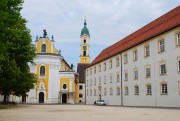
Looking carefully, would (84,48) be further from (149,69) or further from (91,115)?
(91,115)

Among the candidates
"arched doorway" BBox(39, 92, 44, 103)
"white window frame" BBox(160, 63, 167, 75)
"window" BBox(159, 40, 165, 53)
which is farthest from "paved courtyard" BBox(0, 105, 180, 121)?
"arched doorway" BBox(39, 92, 44, 103)

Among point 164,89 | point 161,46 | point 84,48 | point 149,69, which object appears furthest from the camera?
point 84,48

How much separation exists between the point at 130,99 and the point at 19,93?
17.1 metres

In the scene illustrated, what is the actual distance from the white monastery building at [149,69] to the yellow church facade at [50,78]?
19.5 metres

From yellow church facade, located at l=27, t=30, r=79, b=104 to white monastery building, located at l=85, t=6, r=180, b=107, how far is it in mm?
19454

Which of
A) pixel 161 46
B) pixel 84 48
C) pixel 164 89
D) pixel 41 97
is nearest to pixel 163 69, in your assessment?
pixel 164 89

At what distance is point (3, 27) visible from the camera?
1669 cm

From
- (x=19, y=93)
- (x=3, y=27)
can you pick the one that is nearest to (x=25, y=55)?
(x=19, y=93)

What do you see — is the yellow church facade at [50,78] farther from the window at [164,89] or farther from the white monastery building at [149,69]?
the window at [164,89]

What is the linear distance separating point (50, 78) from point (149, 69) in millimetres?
37650

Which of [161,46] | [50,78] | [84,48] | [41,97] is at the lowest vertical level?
[41,97]

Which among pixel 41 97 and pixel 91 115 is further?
pixel 41 97

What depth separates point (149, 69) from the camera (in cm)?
3694

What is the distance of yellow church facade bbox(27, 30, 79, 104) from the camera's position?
68.2 meters
